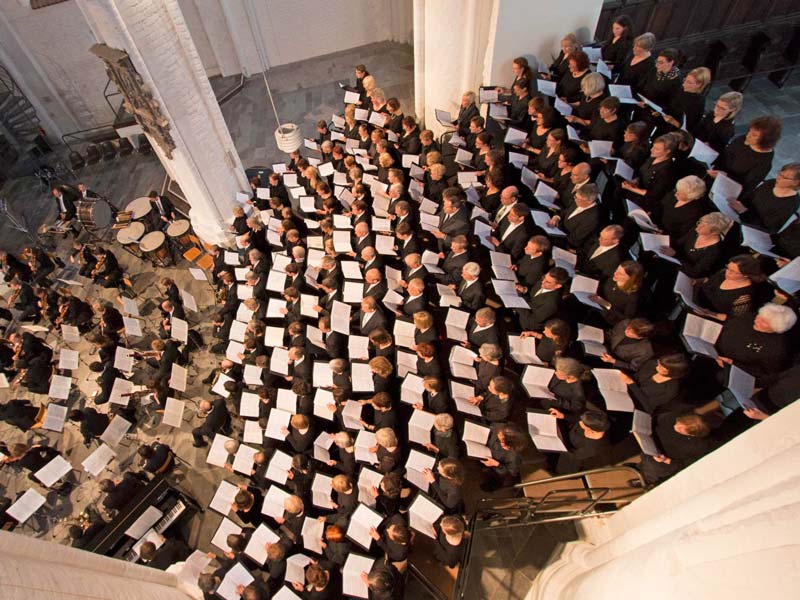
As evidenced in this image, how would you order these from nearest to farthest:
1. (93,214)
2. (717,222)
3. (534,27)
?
(717,222) < (534,27) < (93,214)

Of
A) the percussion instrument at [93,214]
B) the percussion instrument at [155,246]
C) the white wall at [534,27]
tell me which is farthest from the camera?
the percussion instrument at [93,214]

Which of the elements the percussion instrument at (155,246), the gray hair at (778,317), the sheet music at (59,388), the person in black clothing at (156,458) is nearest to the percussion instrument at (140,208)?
the percussion instrument at (155,246)

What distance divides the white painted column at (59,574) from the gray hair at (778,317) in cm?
517

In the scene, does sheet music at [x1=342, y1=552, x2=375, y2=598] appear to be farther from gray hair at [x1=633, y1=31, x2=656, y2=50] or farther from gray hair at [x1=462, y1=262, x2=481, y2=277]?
gray hair at [x1=633, y1=31, x2=656, y2=50]

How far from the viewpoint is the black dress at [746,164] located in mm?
5293

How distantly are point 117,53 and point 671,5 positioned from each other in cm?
959

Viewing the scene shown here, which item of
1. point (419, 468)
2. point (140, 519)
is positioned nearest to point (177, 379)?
point (140, 519)

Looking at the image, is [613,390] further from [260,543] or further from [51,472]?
[51,472]

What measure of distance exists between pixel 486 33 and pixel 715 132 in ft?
12.9

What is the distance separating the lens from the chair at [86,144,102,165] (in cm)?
1259

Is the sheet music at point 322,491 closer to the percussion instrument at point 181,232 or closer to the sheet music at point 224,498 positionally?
the sheet music at point 224,498

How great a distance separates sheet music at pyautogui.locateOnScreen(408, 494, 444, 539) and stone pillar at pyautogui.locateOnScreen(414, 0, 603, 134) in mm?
7069

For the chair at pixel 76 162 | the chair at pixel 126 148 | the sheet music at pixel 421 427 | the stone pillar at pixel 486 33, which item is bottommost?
the sheet music at pixel 421 427

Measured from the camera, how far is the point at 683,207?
531 centimetres
